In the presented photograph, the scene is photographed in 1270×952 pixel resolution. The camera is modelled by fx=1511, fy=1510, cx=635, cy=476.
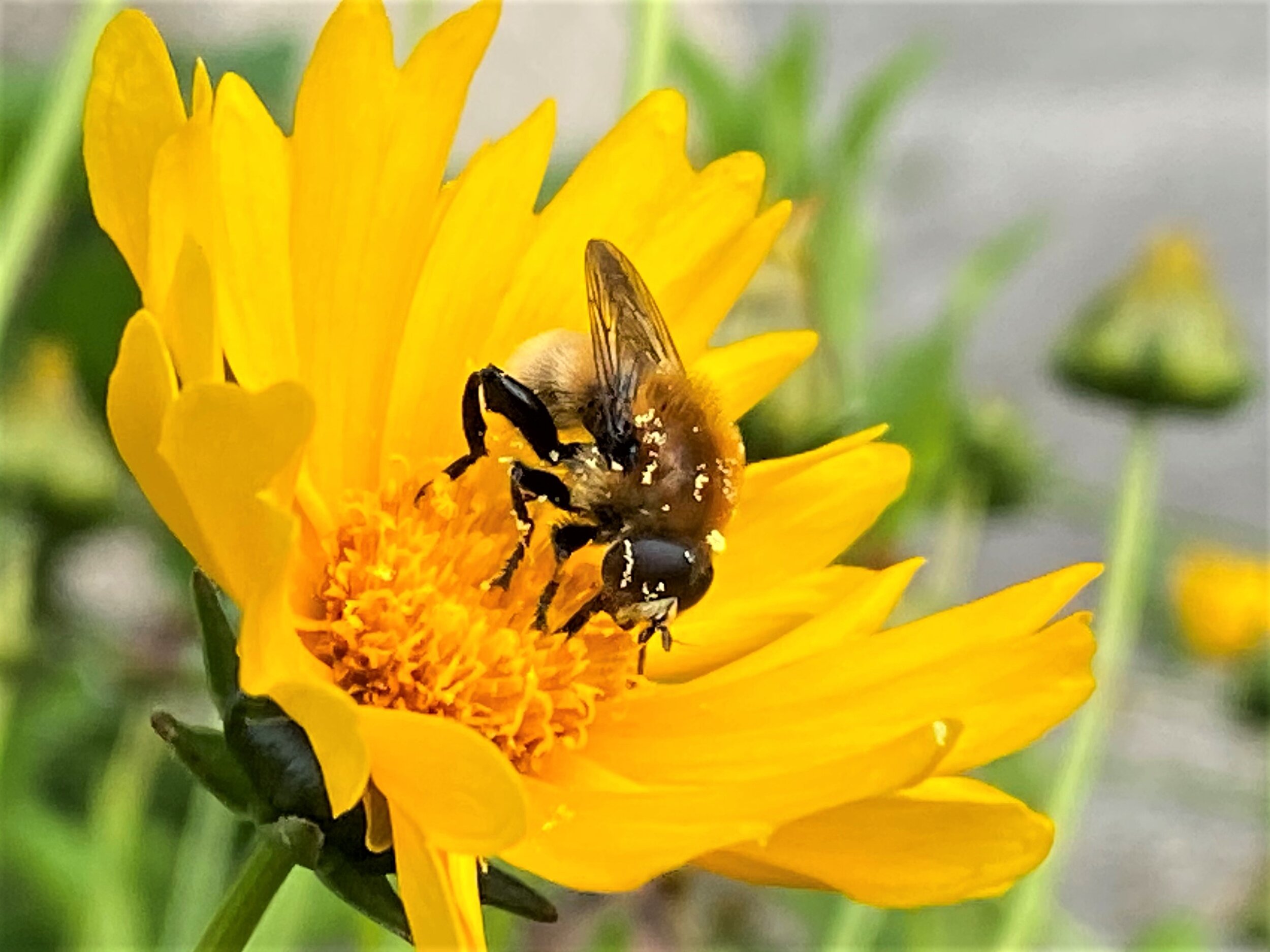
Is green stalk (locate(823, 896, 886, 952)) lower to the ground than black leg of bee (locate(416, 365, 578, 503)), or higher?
lower

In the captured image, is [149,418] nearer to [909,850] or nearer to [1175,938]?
[909,850]

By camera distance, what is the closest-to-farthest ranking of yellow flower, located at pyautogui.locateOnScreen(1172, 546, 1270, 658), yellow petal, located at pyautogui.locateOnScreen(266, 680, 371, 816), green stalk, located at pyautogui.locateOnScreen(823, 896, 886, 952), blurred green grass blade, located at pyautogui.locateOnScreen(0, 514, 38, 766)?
Result: yellow petal, located at pyautogui.locateOnScreen(266, 680, 371, 816) → green stalk, located at pyautogui.locateOnScreen(823, 896, 886, 952) → blurred green grass blade, located at pyautogui.locateOnScreen(0, 514, 38, 766) → yellow flower, located at pyautogui.locateOnScreen(1172, 546, 1270, 658)

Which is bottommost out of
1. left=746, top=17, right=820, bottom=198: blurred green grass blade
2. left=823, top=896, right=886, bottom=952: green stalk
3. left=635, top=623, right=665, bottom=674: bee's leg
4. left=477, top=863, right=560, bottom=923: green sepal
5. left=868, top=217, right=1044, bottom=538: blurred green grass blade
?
left=477, top=863, right=560, bottom=923: green sepal

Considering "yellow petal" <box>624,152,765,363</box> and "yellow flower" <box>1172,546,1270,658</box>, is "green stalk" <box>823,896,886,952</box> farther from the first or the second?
"yellow flower" <box>1172,546,1270,658</box>

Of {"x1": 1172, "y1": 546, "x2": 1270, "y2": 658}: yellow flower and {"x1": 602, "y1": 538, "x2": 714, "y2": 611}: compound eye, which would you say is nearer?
{"x1": 602, "y1": 538, "x2": 714, "y2": 611}: compound eye

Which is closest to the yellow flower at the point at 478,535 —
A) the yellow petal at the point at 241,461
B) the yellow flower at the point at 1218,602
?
the yellow petal at the point at 241,461

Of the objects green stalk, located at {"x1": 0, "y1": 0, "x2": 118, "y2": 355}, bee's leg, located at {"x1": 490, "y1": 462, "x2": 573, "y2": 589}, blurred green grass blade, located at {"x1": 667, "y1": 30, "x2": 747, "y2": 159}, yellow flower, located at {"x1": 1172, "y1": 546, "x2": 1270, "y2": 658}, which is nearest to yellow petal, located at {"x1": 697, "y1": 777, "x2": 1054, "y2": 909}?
bee's leg, located at {"x1": 490, "y1": 462, "x2": 573, "y2": 589}

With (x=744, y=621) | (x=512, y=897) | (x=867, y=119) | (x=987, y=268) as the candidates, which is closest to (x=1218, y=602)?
(x=987, y=268)
